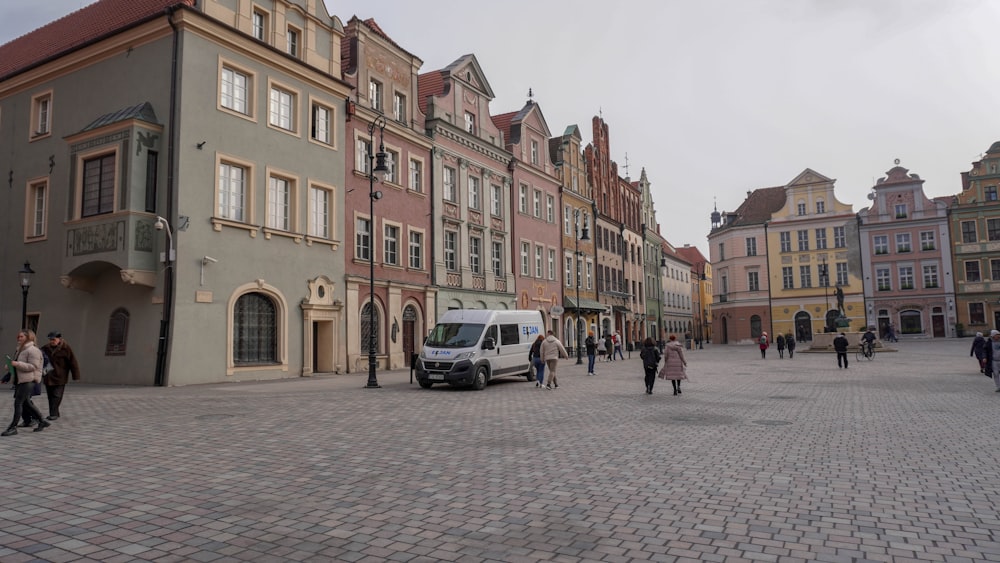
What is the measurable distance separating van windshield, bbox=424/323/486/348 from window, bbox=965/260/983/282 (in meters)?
64.8

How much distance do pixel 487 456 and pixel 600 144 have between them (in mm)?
50177

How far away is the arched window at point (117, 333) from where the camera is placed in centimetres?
2109

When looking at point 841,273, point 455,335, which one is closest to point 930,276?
point 841,273

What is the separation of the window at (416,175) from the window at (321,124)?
18.2 ft

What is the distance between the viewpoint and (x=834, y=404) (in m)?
14.7

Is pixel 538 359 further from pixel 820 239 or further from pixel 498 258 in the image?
pixel 820 239

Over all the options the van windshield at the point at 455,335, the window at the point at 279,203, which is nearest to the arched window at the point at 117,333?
the window at the point at 279,203

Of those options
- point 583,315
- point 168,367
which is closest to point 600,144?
point 583,315

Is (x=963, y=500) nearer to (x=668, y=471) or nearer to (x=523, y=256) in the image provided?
(x=668, y=471)

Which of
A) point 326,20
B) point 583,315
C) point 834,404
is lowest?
point 834,404

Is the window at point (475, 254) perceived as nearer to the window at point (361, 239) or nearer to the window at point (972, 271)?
the window at point (361, 239)

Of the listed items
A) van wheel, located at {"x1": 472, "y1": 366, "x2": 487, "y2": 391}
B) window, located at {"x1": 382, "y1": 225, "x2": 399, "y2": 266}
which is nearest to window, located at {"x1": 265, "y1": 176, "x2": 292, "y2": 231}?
window, located at {"x1": 382, "y1": 225, "x2": 399, "y2": 266}

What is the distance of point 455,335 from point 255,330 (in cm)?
752

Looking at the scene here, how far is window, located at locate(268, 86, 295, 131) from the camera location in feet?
80.1
